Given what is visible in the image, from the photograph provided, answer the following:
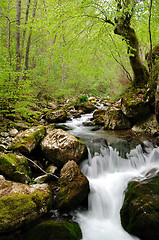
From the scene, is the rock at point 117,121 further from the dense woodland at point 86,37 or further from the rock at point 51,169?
the rock at point 51,169

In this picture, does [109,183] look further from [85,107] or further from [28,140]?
[85,107]

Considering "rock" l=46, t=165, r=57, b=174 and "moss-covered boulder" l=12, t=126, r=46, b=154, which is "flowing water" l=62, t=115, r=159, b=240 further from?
"moss-covered boulder" l=12, t=126, r=46, b=154

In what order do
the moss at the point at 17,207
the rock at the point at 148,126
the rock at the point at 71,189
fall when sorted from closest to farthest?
the moss at the point at 17,207 → the rock at the point at 71,189 → the rock at the point at 148,126

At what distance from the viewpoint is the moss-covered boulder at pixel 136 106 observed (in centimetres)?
597

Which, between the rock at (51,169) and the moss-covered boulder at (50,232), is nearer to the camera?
the moss-covered boulder at (50,232)

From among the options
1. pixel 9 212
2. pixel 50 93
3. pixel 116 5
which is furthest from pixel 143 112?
pixel 50 93

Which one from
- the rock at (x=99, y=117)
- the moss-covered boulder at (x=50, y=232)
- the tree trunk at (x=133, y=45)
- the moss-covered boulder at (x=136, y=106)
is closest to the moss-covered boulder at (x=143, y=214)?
the moss-covered boulder at (x=50, y=232)

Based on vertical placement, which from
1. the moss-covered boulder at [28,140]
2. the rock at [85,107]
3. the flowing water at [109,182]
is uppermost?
the rock at [85,107]

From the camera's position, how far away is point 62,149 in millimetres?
4078

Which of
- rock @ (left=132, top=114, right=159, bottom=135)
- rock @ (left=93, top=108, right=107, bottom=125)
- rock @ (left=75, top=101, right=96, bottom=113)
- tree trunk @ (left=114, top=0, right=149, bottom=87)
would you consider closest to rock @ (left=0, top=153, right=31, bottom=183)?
rock @ (left=132, top=114, right=159, bottom=135)

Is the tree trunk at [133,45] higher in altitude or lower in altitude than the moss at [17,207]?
higher

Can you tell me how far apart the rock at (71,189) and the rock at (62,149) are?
817 millimetres

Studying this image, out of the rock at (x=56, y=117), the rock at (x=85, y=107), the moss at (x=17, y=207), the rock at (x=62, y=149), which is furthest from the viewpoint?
the rock at (x=85, y=107)

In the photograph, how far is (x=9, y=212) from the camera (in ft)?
6.82
